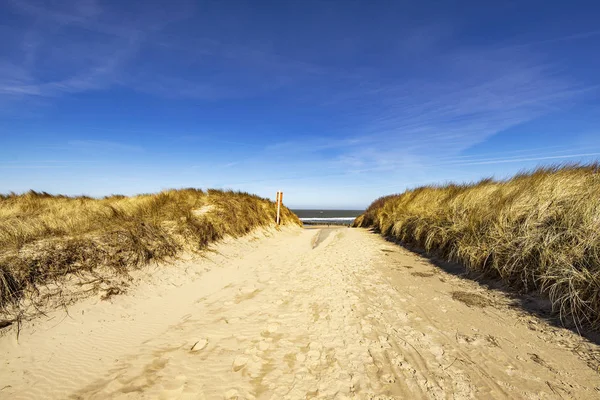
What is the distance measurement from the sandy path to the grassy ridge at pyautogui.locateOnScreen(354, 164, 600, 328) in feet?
1.82

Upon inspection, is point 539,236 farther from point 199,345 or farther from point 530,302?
point 199,345

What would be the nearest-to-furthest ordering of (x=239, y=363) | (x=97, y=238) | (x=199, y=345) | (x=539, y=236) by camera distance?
(x=239, y=363), (x=199, y=345), (x=539, y=236), (x=97, y=238)

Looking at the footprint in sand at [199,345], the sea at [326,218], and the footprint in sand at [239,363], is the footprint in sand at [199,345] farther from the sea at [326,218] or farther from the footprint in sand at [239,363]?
the sea at [326,218]

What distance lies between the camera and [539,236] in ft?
15.1

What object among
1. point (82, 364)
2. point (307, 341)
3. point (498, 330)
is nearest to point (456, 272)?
point (498, 330)

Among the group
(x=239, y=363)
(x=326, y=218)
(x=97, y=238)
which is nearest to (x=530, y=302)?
(x=239, y=363)

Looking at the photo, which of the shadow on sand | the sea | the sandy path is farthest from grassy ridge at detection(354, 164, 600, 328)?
the sea

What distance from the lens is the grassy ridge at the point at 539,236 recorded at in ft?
11.7

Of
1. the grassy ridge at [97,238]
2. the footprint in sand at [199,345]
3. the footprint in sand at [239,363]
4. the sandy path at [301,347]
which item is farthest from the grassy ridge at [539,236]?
the grassy ridge at [97,238]

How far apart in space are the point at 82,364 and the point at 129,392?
3.59 feet

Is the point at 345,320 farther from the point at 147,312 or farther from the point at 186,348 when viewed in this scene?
the point at 147,312

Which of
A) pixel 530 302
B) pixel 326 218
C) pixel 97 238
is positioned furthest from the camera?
pixel 326 218

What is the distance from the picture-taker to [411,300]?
4.52 meters

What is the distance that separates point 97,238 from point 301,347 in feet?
16.5
